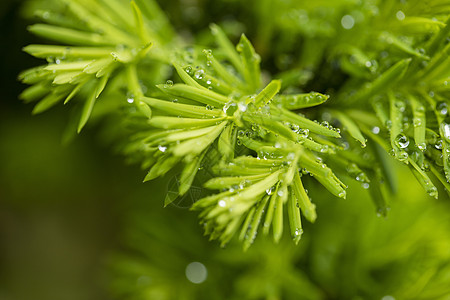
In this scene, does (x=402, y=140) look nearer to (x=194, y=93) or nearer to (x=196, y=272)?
(x=194, y=93)

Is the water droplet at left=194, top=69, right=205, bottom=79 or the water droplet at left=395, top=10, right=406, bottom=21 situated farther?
the water droplet at left=395, top=10, right=406, bottom=21

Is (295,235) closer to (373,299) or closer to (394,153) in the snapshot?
(394,153)

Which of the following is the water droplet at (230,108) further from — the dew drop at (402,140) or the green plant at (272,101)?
the dew drop at (402,140)

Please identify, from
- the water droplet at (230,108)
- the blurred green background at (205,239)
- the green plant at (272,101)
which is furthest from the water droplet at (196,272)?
the water droplet at (230,108)

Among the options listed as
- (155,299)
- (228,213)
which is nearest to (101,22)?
(228,213)

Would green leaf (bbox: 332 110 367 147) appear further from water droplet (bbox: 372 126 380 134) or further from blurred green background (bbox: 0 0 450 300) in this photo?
blurred green background (bbox: 0 0 450 300)

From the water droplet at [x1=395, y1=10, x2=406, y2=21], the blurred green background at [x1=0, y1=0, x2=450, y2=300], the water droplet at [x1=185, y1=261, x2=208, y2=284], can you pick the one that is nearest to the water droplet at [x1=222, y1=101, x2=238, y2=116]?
the blurred green background at [x1=0, y1=0, x2=450, y2=300]
